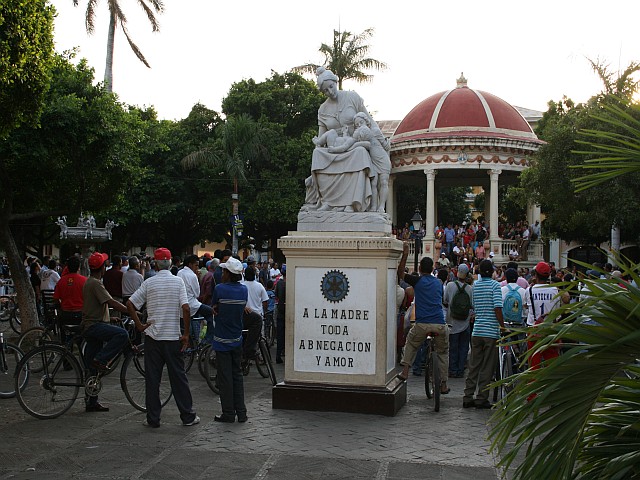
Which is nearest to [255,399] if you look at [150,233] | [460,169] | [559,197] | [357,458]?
[357,458]

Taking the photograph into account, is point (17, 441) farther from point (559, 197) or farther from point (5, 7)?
point (559, 197)

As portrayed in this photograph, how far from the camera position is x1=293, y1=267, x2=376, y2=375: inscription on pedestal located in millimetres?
8969

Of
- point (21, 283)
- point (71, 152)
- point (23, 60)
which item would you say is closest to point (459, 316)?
point (23, 60)

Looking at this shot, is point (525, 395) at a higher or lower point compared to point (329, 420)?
higher

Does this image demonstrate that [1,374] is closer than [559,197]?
Yes

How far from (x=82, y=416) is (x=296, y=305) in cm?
280

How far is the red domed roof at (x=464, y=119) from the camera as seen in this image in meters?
37.1

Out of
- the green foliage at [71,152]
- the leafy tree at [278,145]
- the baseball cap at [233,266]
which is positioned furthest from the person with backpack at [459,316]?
the leafy tree at [278,145]

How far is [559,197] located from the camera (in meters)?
24.7

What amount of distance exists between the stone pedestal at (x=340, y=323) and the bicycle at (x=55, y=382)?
1781mm

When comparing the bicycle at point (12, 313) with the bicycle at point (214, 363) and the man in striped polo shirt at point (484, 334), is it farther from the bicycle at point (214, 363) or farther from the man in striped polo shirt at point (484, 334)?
the man in striped polo shirt at point (484, 334)

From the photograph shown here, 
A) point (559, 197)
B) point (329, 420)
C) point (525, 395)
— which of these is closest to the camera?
point (525, 395)

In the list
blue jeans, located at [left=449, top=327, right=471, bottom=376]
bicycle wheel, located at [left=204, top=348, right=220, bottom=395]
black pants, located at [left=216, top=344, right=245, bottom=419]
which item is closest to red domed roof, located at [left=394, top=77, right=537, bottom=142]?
blue jeans, located at [left=449, top=327, right=471, bottom=376]

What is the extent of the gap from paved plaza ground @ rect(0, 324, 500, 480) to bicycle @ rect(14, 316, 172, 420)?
0.17 metres
